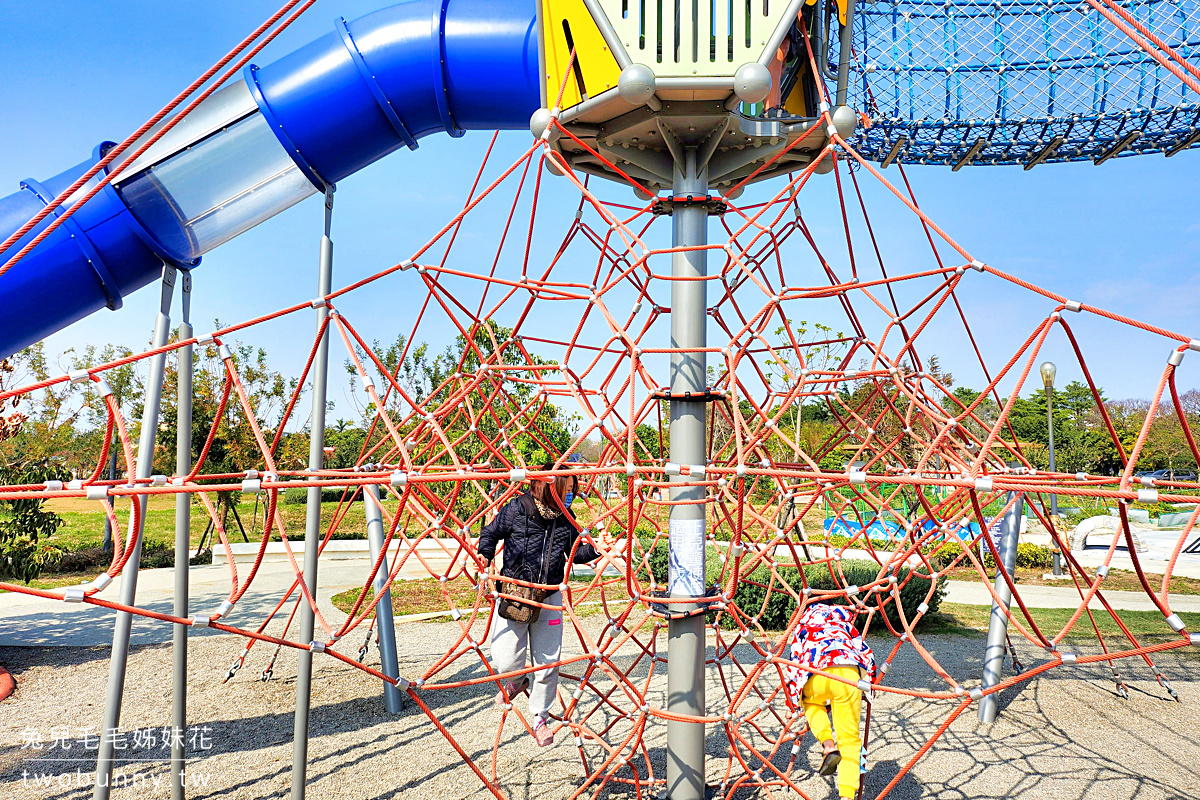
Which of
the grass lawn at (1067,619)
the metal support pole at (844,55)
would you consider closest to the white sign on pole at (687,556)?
the metal support pole at (844,55)

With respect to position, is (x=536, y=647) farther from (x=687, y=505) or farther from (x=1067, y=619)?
(x=1067, y=619)

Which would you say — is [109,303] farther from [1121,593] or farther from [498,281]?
[1121,593]

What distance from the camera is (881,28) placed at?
16.6 feet

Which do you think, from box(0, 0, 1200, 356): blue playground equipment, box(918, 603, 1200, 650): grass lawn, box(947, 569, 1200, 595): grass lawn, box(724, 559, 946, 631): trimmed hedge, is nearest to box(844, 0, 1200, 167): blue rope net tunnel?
box(0, 0, 1200, 356): blue playground equipment

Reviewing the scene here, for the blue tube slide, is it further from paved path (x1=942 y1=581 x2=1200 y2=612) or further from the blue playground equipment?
paved path (x1=942 y1=581 x2=1200 y2=612)

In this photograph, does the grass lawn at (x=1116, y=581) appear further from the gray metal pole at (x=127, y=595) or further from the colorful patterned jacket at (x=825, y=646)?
the gray metal pole at (x=127, y=595)

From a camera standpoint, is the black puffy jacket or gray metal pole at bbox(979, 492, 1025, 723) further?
gray metal pole at bbox(979, 492, 1025, 723)

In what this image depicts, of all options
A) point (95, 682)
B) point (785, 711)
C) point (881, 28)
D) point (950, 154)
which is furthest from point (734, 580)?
point (95, 682)

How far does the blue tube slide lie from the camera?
11.6 ft

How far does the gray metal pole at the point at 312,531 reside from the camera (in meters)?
3.41

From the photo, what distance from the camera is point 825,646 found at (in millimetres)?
3266

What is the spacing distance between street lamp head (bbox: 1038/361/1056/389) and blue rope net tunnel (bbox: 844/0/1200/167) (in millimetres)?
5072

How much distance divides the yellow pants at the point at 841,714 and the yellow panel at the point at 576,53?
2627 millimetres

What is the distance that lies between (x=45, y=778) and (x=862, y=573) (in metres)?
7.12
